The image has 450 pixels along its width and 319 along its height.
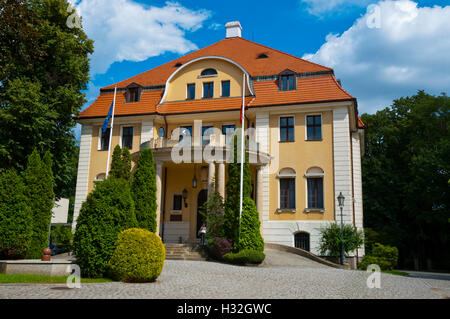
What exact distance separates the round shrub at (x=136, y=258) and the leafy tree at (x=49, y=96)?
11.9 meters

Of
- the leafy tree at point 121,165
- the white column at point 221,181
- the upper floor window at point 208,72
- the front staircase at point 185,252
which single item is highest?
the upper floor window at point 208,72

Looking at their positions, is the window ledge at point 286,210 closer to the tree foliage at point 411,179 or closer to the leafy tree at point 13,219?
the tree foliage at point 411,179

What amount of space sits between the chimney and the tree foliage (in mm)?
15193

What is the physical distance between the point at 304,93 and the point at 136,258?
1594 centimetres

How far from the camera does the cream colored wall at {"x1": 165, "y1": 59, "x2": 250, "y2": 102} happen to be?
82.5 ft

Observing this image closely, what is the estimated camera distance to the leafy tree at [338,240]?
20.0 meters

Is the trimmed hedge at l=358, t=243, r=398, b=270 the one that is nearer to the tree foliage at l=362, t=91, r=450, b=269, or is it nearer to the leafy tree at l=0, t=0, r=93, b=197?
the tree foliage at l=362, t=91, r=450, b=269

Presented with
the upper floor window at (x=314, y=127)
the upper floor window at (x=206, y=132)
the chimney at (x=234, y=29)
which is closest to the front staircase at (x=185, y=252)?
the upper floor window at (x=206, y=132)

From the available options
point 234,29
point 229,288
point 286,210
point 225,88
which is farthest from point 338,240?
point 234,29

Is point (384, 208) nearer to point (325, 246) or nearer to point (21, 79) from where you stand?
point (325, 246)
